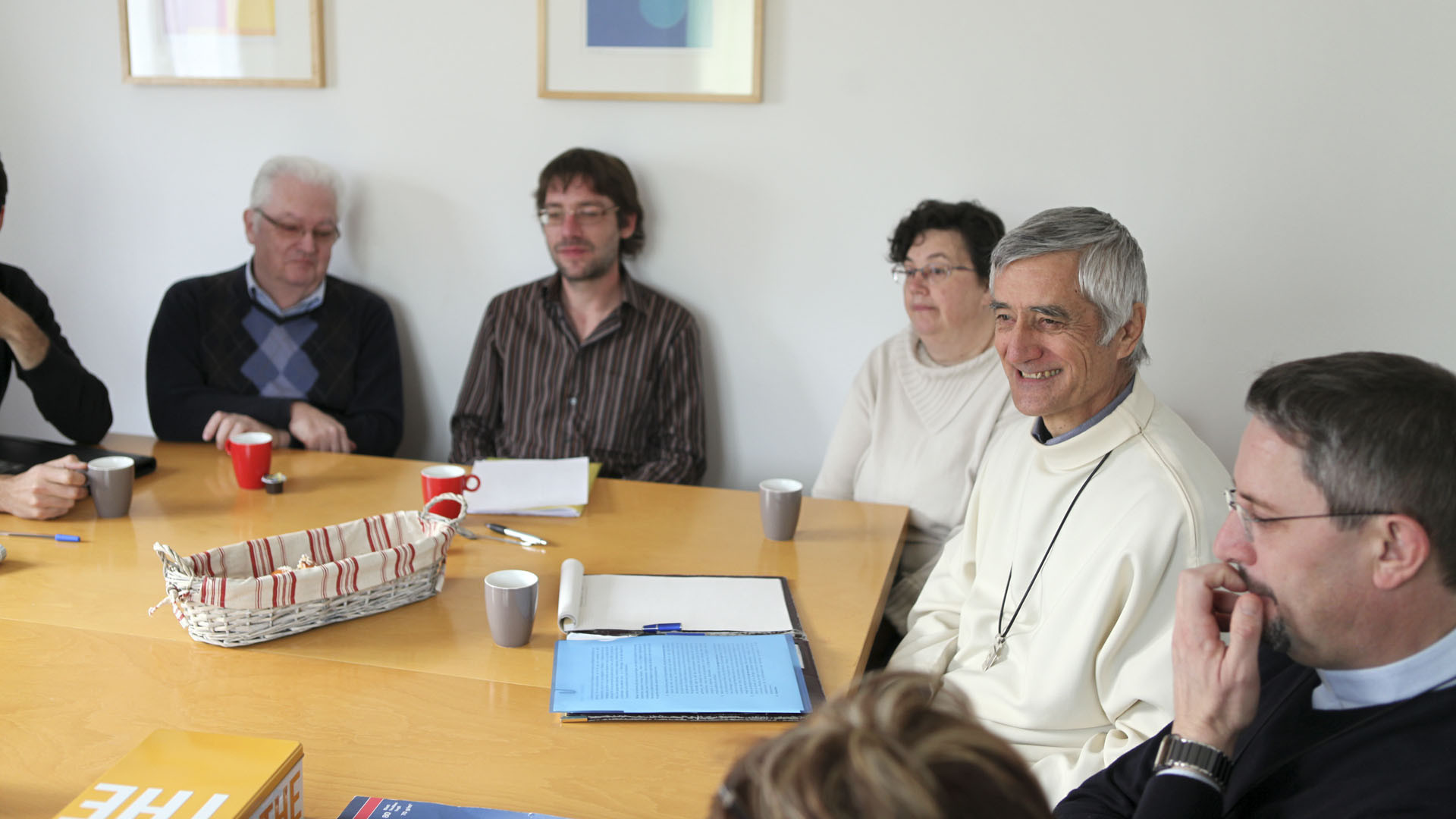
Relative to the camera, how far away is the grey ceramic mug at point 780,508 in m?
1.80

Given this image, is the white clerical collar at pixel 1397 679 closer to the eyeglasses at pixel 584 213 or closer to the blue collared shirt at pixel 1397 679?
the blue collared shirt at pixel 1397 679

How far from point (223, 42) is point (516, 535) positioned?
2.04 m

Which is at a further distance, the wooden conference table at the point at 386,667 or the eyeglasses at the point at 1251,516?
the wooden conference table at the point at 386,667

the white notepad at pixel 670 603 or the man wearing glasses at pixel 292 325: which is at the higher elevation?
the man wearing glasses at pixel 292 325

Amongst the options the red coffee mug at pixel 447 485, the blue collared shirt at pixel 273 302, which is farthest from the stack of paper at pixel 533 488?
the blue collared shirt at pixel 273 302

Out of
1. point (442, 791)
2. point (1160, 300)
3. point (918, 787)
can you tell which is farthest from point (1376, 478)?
point (1160, 300)

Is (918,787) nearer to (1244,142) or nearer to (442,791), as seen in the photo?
(442,791)

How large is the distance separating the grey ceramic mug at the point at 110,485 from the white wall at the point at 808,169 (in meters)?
1.31

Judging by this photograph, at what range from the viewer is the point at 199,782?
0.90m

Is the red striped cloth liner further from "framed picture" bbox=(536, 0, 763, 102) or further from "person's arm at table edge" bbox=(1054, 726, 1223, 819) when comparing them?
"framed picture" bbox=(536, 0, 763, 102)

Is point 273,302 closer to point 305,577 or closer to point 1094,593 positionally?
point 305,577

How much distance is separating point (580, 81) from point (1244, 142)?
1.69 m

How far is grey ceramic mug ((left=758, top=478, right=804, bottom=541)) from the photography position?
180 centimetres

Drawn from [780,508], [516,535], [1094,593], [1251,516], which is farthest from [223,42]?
[1251,516]
